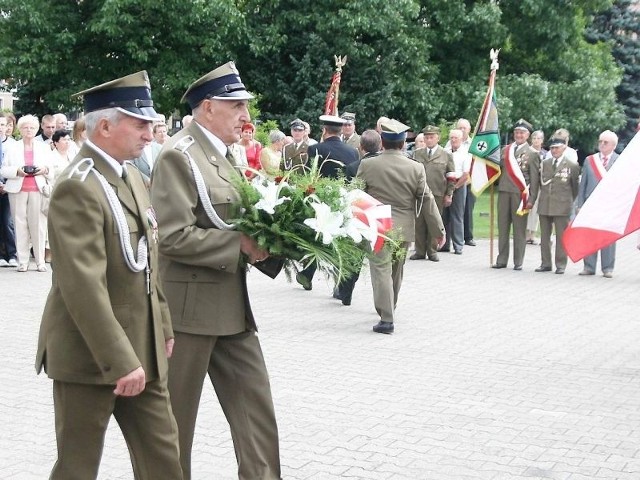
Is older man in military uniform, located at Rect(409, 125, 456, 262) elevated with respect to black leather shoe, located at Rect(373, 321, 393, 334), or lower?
elevated

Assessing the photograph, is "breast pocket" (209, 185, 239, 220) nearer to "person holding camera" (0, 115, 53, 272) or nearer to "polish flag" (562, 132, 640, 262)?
"polish flag" (562, 132, 640, 262)

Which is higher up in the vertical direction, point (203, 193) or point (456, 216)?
point (203, 193)

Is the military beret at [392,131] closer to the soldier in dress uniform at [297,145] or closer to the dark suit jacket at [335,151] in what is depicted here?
the dark suit jacket at [335,151]

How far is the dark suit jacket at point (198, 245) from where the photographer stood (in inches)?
192

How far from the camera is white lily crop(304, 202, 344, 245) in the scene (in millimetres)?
4875

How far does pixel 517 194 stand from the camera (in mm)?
16766

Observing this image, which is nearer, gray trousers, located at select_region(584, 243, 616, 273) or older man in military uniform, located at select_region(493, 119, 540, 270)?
gray trousers, located at select_region(584, 243, 616, 273)

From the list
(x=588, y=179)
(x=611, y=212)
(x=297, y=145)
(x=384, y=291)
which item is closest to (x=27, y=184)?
(x=297, y=145)

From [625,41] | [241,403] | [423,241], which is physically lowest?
[423,241]

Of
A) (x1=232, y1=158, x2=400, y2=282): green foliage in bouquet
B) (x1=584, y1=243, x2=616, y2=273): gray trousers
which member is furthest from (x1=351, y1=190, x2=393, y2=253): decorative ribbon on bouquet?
(x1=584, y1=243, x2=616, y2=273): gray trousers

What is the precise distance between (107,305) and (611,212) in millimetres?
5671

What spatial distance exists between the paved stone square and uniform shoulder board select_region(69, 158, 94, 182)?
1908mm

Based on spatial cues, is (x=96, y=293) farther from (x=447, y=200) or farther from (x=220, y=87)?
(x=447, y=200)

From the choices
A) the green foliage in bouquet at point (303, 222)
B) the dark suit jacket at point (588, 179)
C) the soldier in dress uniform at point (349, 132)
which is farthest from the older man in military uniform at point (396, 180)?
the green foliage in bouquet at point (303, 222)
